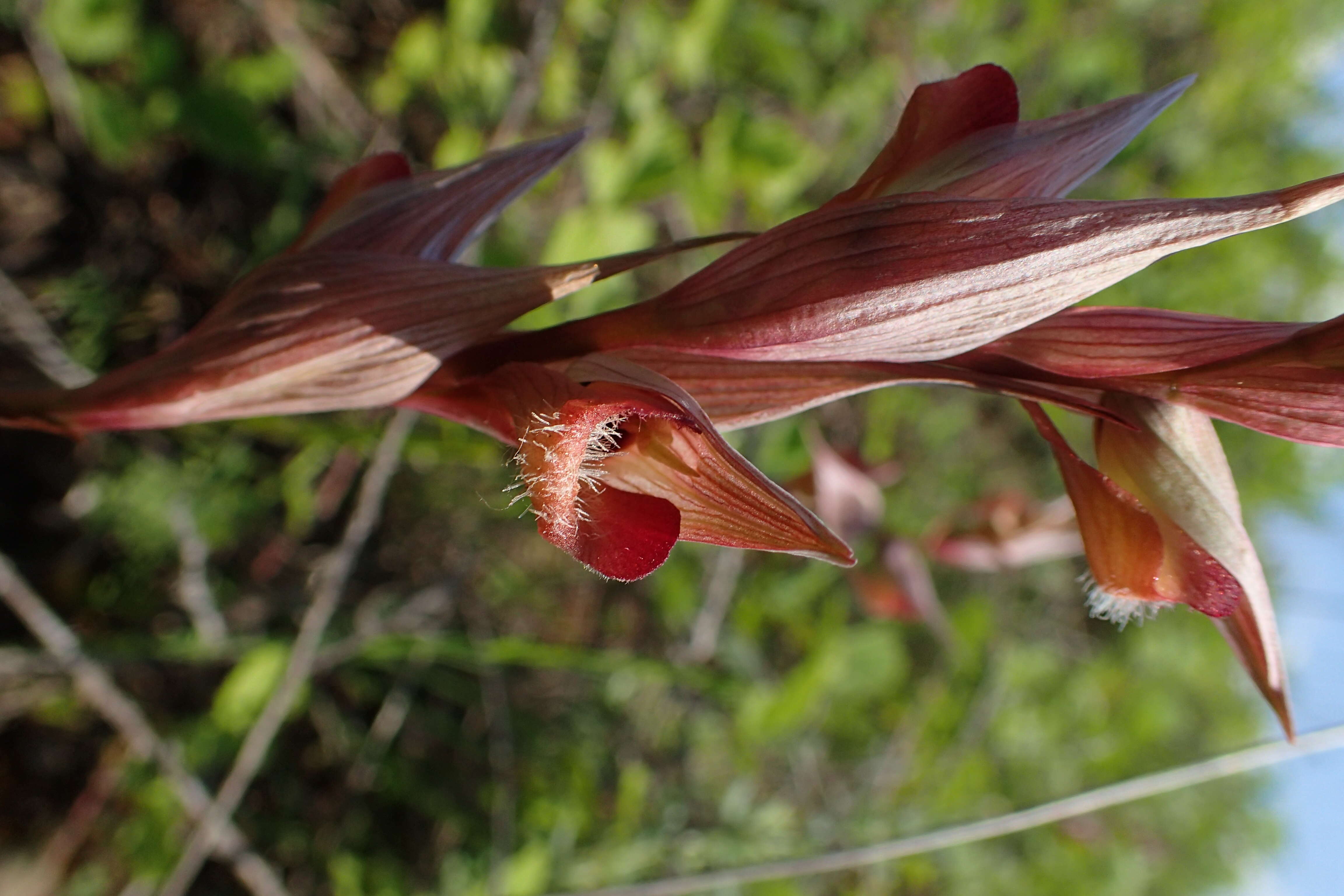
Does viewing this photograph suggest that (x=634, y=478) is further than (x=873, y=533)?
No

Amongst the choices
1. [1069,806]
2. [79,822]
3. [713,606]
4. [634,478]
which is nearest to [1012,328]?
[634,478]

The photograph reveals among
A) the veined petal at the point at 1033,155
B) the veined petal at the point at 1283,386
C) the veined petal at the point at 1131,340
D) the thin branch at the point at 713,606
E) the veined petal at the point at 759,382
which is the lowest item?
the veined petal at the point at 759,382

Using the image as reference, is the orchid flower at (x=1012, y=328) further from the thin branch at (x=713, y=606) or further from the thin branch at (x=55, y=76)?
the thin branch at (x=713, y=606)

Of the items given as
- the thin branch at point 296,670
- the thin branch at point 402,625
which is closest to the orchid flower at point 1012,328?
the thin branch at point 296,670

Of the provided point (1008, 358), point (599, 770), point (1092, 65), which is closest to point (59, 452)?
point (599, 770)

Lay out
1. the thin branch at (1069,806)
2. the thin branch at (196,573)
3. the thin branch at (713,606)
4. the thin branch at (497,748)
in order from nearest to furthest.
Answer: the thin branch at (1069,806)
the thin branch at (196,573)
the thin branch at (497,748)
the thin branch at (713,606)

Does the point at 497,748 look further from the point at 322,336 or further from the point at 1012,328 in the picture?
the point at 1012,328

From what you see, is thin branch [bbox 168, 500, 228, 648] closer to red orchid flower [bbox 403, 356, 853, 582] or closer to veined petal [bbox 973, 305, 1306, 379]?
red orchid flower [bbox 403, 356, 853, 582]

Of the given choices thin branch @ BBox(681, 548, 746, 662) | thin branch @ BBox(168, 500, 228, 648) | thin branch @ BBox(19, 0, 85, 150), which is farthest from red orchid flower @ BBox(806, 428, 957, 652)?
thin branch @ BBox(19, 0, 85, 150)
